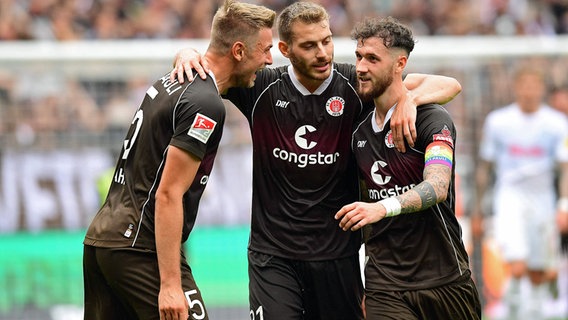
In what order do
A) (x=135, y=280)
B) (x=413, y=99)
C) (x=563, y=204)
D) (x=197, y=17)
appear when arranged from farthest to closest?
(x=197, y=17), (x=563, y=204), (x=413, y=99), (x=135, y=280)

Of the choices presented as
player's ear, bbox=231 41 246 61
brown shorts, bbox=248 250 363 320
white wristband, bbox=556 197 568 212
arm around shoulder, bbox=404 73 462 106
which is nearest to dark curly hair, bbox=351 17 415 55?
arm around shoulder, bbox=404 73 462 106

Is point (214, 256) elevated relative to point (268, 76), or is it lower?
lower

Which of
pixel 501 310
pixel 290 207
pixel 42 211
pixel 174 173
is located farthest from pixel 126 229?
pixel 501 310

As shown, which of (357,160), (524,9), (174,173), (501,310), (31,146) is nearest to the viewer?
(174,173)

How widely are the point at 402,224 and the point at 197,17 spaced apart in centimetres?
831

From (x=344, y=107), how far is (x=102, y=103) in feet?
16.5

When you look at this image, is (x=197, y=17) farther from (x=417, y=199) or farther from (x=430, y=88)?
(x=417, y=199)

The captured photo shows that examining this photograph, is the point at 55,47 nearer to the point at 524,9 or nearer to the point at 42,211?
the point at 42,211

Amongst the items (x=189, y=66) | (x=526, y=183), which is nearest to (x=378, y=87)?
(x=189, y=66)

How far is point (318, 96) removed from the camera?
256 inches

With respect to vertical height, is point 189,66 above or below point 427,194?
above

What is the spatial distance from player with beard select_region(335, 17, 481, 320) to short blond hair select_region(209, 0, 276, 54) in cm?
66

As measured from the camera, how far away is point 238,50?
585 centimetres

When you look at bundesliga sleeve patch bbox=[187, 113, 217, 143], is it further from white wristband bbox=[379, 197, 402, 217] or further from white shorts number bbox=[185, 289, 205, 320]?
white wristband bbox=[379, 197, 402, 217]
